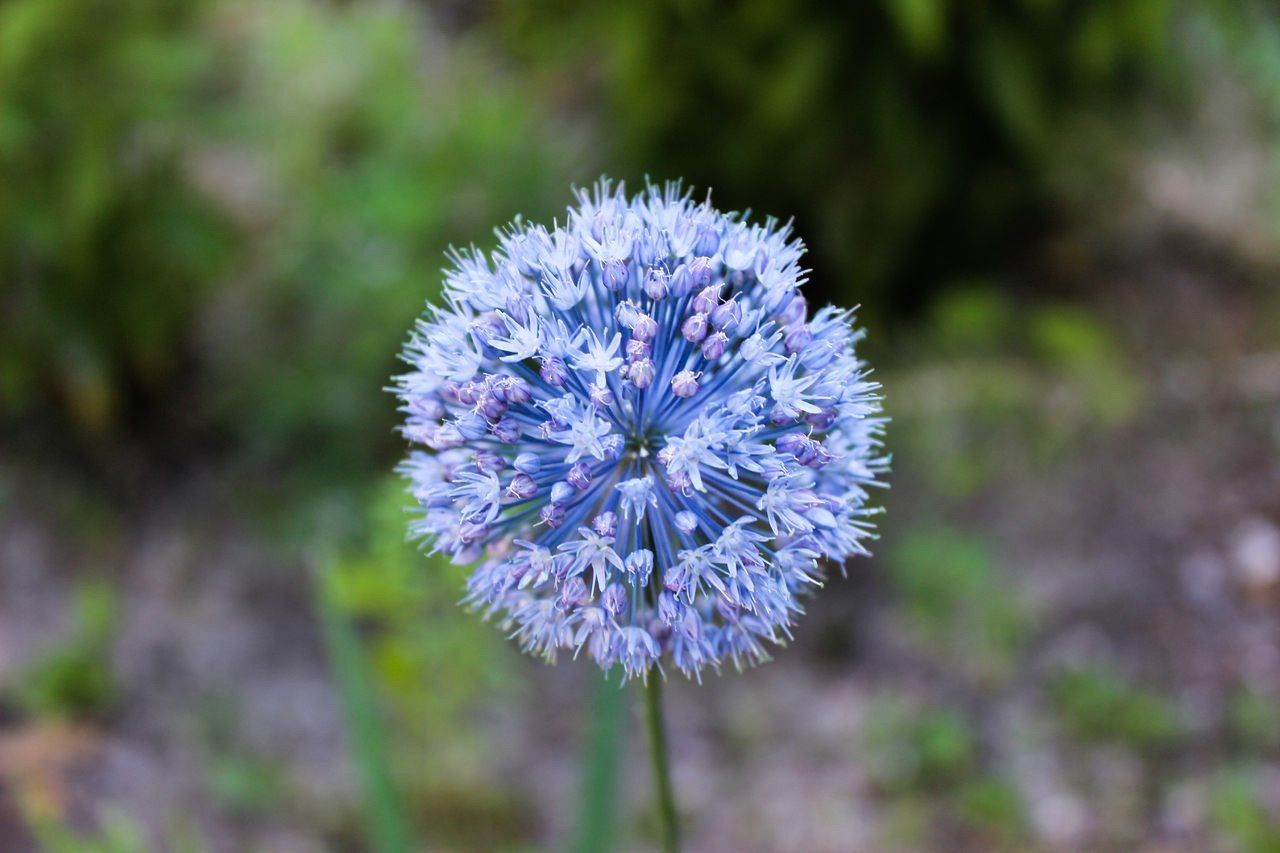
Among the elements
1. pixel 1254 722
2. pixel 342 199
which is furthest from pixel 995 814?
pixel 342 199

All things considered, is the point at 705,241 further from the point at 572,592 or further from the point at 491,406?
the point at 572,592

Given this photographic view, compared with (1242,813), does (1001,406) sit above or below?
above

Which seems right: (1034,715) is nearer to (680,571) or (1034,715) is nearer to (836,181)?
(836,181)

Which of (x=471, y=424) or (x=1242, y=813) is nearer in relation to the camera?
(x=471, y=424)

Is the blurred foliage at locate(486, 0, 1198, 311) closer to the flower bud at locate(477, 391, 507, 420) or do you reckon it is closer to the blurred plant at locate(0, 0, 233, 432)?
the blurred plant at locate(0, 0, 233, 432)

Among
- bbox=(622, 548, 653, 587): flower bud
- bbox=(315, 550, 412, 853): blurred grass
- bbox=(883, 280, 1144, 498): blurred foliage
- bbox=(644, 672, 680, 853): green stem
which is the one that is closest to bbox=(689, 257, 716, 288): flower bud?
bbox=(622, 548, 653, 587): flower bud

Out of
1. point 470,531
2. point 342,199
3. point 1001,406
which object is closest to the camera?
point 470,531
